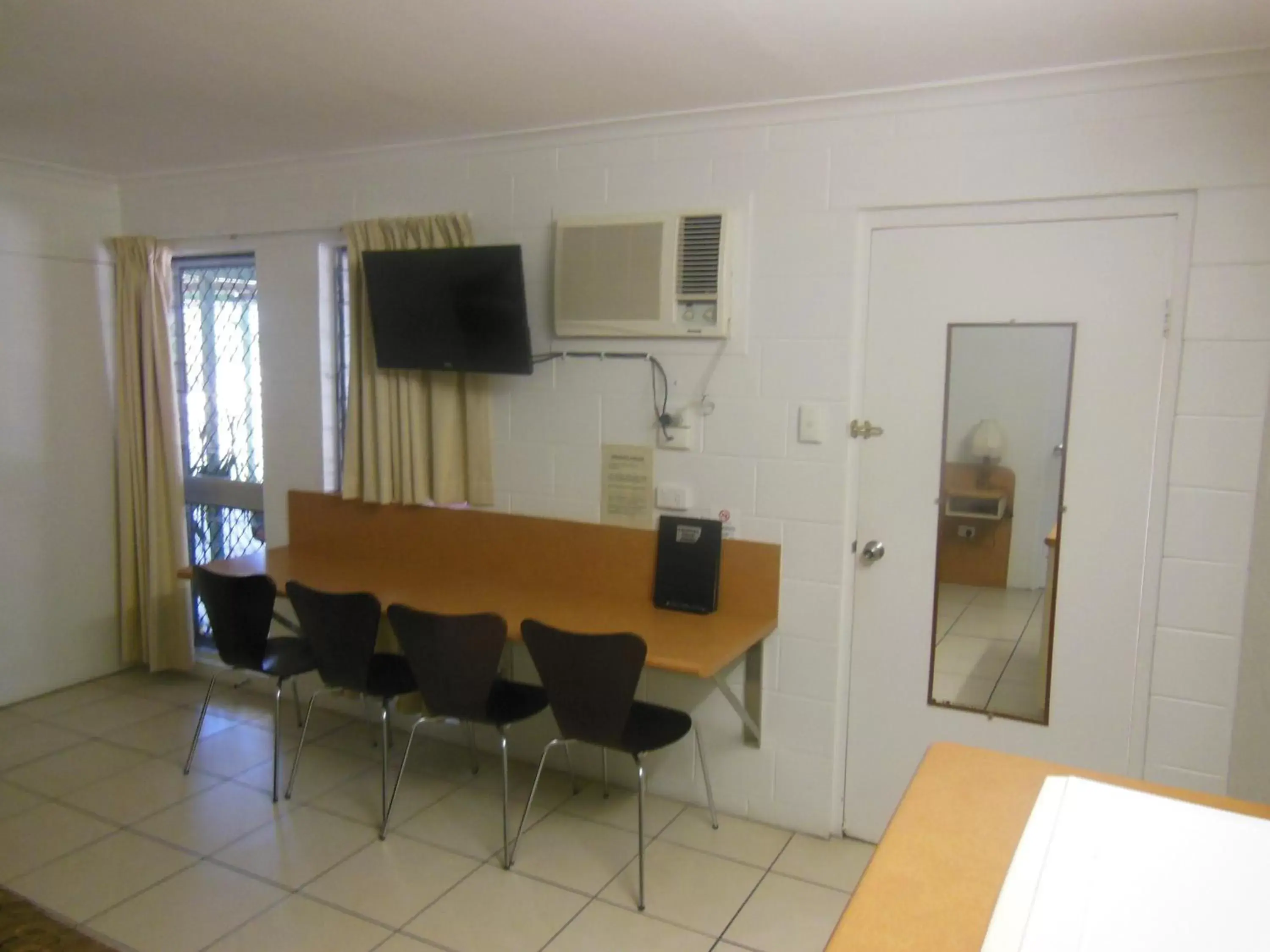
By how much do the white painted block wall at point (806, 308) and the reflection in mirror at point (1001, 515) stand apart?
0.30m

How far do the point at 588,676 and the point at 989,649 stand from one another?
4.00 ft

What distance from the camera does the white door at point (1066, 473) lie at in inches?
95.5

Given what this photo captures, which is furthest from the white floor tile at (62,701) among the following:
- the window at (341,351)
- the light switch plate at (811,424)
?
the light switch plate at (811,424)

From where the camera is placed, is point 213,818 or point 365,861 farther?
point 213,818

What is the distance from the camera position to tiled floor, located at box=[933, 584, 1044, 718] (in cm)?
263

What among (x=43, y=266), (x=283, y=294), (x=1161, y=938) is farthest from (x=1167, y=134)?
(x=43, y=266)

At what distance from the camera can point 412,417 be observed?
11.1 ft

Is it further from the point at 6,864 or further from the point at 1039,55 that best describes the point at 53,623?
the point at 1039,55

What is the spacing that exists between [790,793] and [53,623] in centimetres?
339

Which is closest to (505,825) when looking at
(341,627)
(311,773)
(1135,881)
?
(341,627)

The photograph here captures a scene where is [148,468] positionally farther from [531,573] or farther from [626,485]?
[626,485]

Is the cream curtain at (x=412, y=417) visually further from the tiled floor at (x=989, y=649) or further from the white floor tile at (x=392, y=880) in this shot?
the tiled floor at (x=989, y=649)

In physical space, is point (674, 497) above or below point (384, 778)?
above

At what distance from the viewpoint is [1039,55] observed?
2.27 metres
